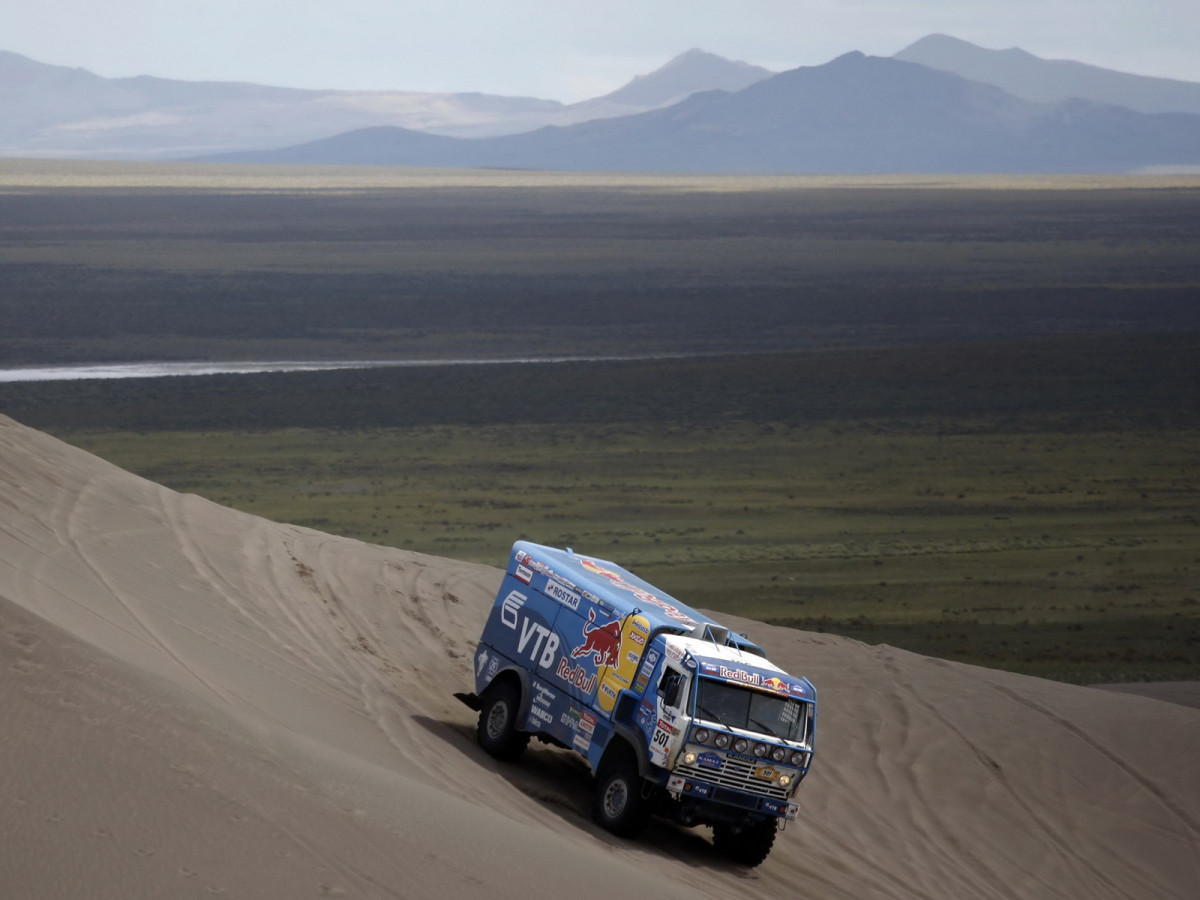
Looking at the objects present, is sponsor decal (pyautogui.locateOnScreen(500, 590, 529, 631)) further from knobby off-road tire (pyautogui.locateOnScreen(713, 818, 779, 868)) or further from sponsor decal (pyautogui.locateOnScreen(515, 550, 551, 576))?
knobby off-road tire (pyautogui.locateOnScreen(713, 818, 779, 868))

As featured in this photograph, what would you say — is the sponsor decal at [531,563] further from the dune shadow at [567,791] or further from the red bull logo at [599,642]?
the dune shadow at [567,791]

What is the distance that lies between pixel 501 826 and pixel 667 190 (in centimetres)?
15638

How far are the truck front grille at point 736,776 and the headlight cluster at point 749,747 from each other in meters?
0.09

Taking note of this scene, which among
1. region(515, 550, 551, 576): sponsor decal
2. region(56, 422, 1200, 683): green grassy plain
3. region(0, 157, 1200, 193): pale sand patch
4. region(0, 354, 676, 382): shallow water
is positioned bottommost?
region(56, 422, 1200, 683): green grassy plain

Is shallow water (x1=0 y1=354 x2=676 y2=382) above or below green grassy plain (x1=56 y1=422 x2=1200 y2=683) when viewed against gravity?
above

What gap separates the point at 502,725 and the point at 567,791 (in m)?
0.92

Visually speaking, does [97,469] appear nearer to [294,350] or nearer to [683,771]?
[683,771]

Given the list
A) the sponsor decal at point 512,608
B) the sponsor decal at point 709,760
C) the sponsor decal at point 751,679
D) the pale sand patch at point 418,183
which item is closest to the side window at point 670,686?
the sponsor decal at point 751,679

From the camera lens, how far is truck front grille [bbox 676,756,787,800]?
13.2 m

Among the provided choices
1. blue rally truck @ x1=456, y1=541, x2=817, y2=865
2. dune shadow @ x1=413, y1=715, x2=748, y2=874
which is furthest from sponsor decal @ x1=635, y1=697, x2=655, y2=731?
dune shadow @ x1=413, y1=715, x2=748, y2=874

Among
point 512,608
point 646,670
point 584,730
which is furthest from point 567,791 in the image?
point 512,608

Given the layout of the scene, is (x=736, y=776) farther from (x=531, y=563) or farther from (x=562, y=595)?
(x=531, y=563)

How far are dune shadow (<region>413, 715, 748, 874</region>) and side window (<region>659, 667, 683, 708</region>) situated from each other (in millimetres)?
1309

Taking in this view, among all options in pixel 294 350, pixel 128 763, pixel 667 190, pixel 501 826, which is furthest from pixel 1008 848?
pixel 667 190
